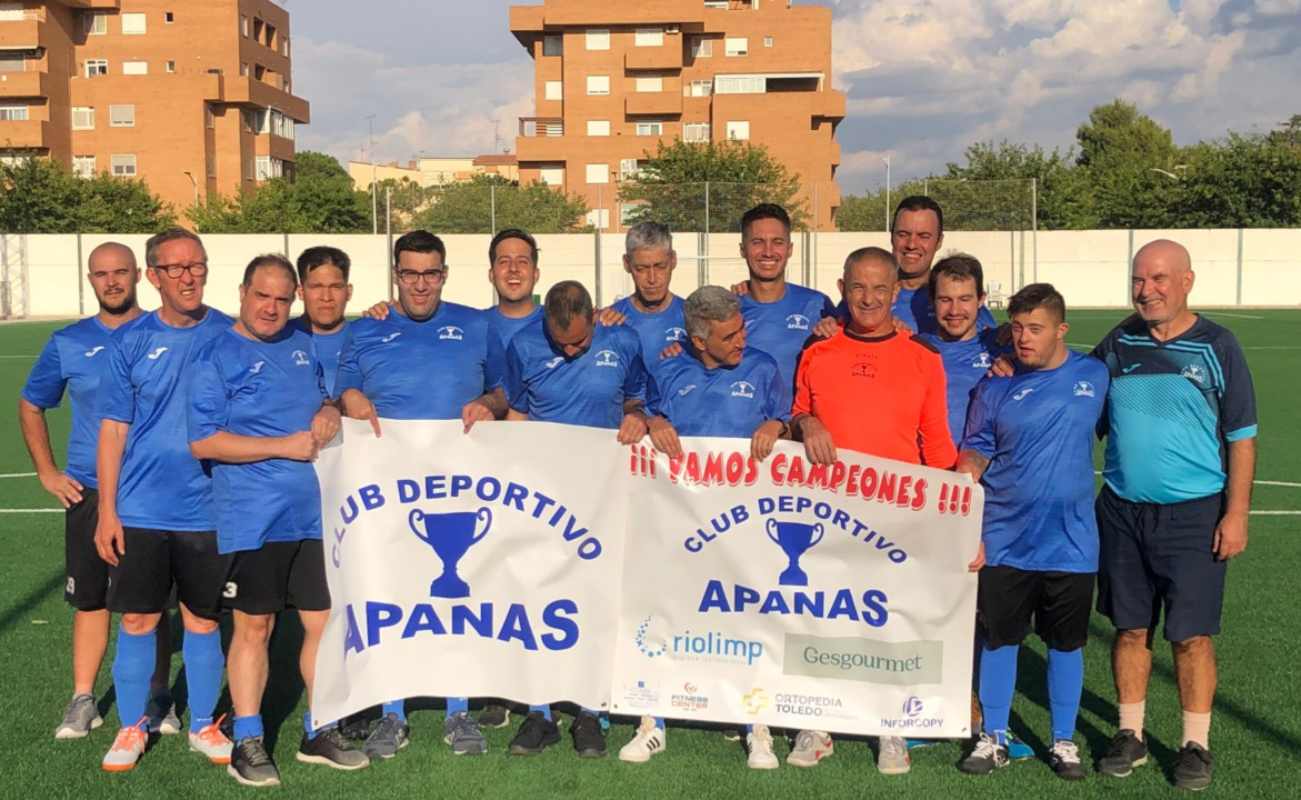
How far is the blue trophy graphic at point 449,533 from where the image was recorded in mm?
4926

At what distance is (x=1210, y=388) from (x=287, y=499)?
3.54 metres

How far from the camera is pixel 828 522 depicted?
4797 mm

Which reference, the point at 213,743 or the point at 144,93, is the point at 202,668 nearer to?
the point at 213,743

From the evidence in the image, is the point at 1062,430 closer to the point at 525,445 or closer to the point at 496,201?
the point at 525,445

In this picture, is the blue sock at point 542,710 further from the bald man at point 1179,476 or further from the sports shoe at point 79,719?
the bald man at point 1179,476

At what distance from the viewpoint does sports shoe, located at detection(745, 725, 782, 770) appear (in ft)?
15.6

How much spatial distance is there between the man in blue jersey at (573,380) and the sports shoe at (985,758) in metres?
1.45

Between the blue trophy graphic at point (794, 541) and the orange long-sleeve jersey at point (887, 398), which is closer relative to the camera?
the orange long-sleeve jersey at point (887, 398)

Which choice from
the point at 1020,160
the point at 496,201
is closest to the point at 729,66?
the point at 1020,160

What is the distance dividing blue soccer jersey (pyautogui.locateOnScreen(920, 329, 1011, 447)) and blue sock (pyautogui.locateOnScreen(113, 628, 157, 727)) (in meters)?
3.41

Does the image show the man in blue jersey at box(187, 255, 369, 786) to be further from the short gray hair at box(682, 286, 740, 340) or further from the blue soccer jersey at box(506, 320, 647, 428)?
the short gray hair at box(682, 286, 740, 340)

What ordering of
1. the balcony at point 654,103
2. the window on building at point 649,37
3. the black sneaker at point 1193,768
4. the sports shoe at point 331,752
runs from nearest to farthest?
1. the black sneaker at point 1193,768
2. the sports shoe at point 331,752
3. the balcony at point 654,103
4. the window on building at point 649,37

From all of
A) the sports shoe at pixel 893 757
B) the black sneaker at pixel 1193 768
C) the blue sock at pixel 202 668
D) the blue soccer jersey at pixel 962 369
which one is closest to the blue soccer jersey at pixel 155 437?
the blue sock at pixel 202 668

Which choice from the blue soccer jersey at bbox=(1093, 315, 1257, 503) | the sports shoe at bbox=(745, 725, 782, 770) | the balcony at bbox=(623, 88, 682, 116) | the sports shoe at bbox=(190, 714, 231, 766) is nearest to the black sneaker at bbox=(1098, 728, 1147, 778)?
the blue soccer jersey at bbox=(1093, 315, 1257, 503)
